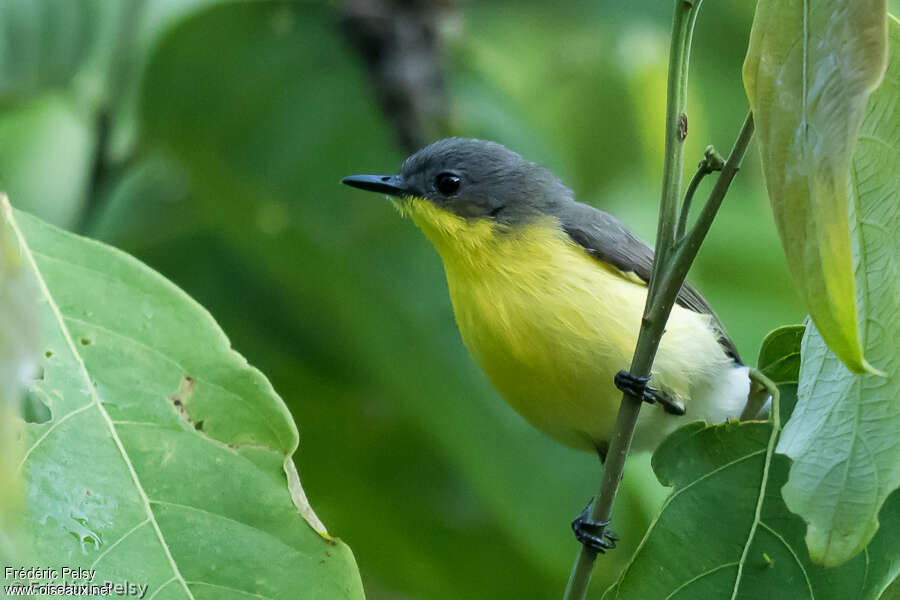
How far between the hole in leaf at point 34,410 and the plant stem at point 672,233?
1170 millimetres

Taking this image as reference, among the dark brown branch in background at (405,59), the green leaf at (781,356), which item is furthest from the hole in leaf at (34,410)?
the dark brown branch in background at (405,59)

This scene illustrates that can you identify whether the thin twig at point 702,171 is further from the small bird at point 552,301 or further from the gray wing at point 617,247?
the gray wing at point 617,247

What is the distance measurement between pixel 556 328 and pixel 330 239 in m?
1.01

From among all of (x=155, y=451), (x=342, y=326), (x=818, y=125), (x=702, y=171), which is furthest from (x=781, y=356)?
(x=342, y=326)

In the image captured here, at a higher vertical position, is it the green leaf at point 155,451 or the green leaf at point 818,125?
the green leaf at point 818,125

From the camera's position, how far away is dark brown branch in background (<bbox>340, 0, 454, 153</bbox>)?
15.0 feet

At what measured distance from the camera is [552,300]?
3225mm

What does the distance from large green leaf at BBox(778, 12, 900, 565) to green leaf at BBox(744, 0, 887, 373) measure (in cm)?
30

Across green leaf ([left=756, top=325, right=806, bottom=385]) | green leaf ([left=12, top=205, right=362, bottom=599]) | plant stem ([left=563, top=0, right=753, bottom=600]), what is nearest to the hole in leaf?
green leaf ([left=12, top=205, right=362, bottom=599])

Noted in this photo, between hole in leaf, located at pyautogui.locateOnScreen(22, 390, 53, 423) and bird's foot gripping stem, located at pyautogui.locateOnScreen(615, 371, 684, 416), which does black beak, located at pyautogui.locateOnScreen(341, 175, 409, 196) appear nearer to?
bird's foot gripping stem, located at pyautogui.locateOnScreen(615, 371, 684, 416)

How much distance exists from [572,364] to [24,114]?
2.33 metres

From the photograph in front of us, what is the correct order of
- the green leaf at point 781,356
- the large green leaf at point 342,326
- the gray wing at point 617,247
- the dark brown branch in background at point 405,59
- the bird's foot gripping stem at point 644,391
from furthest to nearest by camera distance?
the dark brown branch in background at point 405,59, the large green leaf at point 342,326, the gray wing at point 617,247, the green leaf at point 781,356, the bird's foot gripping stem at point 644,391

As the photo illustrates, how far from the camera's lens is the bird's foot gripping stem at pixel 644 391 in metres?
1.93

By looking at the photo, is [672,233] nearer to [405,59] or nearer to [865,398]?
[865,398]
